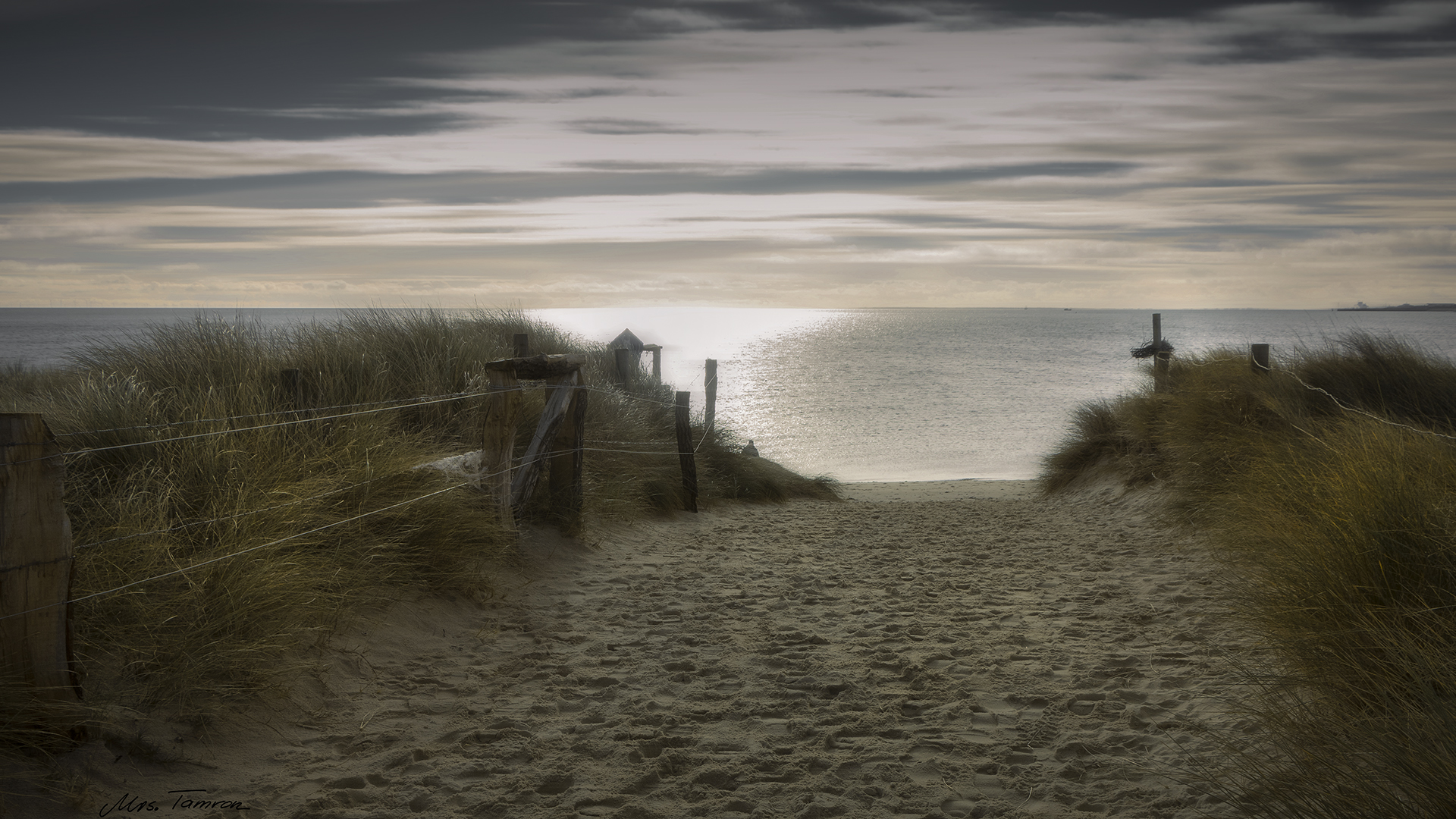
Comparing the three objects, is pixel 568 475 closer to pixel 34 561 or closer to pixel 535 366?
pixel 535 366

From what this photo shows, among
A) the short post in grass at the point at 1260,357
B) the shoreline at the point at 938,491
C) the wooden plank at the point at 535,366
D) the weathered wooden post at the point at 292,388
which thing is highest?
the short post in grass at the point at 1260,357

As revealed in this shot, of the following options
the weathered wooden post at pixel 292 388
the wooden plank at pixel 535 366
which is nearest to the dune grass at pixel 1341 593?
the wooden plank at pixel 535 366

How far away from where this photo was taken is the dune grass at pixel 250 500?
3.63m

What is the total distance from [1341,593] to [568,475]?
584 centimetres

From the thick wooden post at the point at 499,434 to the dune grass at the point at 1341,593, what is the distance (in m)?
5.05

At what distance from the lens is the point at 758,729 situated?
3939 millimetres

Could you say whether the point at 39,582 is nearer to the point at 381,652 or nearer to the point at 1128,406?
the point at 381,652

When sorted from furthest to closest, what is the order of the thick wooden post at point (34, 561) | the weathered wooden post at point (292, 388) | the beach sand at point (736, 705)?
the weathered wooden post at point (292, 388) → the beach sand at point (736, 705) → the thick wooden post at point (34, 561)

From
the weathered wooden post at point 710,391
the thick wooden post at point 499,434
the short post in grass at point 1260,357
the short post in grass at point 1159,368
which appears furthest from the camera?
the weathered wooden post at point 710,391

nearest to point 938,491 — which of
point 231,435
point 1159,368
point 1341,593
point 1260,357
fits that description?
point 1159,368

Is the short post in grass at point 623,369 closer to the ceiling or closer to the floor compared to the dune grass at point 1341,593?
closer to the ceiling

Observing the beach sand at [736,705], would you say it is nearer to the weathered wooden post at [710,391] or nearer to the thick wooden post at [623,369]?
the thick wooden post at [623,369]

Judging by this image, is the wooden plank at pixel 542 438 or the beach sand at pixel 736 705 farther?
the wooden plank at pixel 542 438

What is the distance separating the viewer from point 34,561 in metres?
3.03
